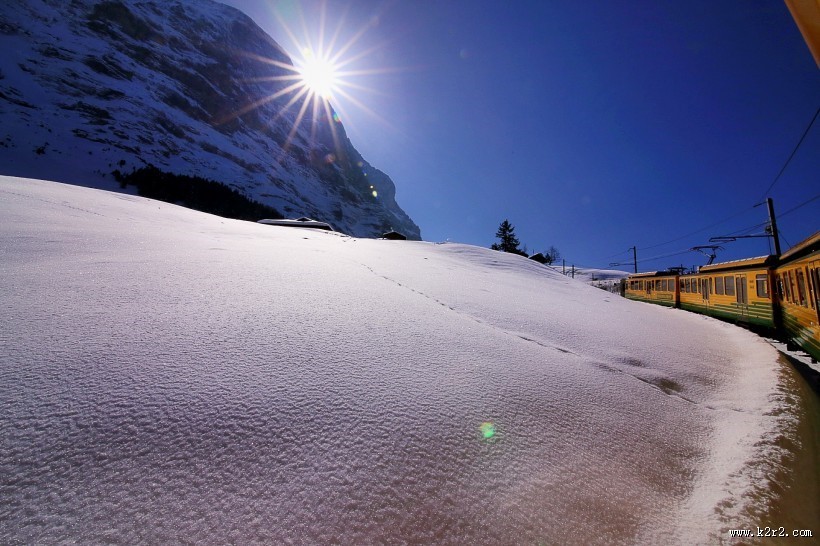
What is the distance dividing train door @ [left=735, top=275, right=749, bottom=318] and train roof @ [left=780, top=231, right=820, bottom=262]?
2146 mm

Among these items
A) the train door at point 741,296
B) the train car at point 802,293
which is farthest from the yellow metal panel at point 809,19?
the train door at point 741,296

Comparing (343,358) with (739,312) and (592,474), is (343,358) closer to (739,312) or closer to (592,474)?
(592,474)

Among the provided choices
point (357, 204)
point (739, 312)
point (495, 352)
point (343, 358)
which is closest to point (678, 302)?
point (739, 312)

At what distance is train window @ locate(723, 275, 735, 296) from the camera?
983 centimetres

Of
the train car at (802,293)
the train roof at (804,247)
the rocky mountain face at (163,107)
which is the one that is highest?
the rocky mountain face at (163,107)

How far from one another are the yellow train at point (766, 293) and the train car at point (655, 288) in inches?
2.4

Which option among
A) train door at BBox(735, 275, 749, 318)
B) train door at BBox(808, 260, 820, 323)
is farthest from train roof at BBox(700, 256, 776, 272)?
train door at BBox(808, 260, 820, 323)

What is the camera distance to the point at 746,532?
0.98 m

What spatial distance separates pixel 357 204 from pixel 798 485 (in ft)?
274

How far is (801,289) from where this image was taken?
20.8 ft

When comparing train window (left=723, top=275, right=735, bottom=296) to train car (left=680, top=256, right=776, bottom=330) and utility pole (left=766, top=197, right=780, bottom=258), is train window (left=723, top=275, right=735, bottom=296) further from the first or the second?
utility pole (left=766, top=197, right=780, bottom=258)

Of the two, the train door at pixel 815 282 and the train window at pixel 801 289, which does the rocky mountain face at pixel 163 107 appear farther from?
the train window at pixel 801 289

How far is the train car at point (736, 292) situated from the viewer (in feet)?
27.1

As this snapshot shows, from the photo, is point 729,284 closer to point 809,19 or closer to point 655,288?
point 655,288
